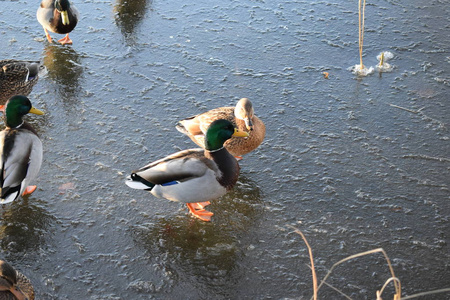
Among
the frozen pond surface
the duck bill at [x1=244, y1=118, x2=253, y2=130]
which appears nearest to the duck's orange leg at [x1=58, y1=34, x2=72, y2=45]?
the frozen pond surface

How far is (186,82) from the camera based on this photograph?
5488 mm

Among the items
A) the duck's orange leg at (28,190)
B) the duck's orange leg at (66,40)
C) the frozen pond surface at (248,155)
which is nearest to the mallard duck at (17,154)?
the duck's orange leg at (28,190)

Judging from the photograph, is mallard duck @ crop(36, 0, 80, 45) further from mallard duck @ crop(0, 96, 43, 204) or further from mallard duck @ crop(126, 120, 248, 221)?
mallard duck @ crop(126, 120, 248, 221)

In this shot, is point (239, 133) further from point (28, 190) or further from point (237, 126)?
point (28, 190)

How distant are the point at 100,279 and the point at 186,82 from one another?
8.35 ft

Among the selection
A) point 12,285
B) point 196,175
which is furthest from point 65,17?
point 12,285

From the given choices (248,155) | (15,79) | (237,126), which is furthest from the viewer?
(15,79)

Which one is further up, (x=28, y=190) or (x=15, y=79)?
(x=15, y=79)

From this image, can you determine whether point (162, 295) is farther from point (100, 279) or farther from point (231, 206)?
point (231, 206)

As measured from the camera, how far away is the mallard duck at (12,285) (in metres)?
3.12

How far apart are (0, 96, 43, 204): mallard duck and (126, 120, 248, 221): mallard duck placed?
779 mm

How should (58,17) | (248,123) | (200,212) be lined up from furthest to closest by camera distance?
(58,17) < (248,123) < (200,212)

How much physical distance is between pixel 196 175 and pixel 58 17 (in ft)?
10.3

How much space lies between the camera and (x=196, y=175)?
3822 millimetres
